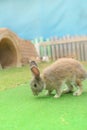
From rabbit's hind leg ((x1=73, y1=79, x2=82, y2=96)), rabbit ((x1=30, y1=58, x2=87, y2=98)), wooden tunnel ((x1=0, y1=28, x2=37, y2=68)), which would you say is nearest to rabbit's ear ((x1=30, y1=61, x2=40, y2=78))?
rabbit ((x1=30, y1=58, x2=87, y2=98))

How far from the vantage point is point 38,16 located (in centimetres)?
980

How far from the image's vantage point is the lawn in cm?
206

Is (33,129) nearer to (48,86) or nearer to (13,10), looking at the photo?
(48,86)

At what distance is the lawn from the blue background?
6431 mm

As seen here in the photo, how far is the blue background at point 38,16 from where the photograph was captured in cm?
967

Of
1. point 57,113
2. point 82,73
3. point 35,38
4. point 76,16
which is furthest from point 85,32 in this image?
point 57,113

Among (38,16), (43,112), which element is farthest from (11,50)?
(43,112)

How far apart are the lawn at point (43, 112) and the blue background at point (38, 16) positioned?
253 inches

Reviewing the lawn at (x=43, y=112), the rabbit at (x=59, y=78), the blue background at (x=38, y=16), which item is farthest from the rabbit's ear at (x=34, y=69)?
the blue background at (x=38, y=16)

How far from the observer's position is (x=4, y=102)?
3.10m

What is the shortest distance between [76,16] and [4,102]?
6817 mm

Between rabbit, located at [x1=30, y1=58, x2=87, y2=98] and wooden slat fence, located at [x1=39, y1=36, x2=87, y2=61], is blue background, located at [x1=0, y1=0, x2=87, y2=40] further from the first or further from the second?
→ rabbit, located at [x1=30, y1=58, x2=87, y2=98]

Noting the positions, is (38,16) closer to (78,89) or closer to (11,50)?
(11,50)

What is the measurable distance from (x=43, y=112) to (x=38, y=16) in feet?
24.6
